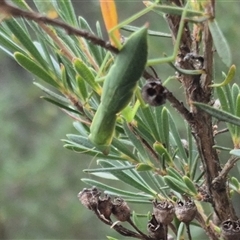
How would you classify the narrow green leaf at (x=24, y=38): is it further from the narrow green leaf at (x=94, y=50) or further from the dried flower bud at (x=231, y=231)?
the dried flower bud at (x=231, y=231)

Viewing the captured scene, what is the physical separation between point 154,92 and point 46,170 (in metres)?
1.10

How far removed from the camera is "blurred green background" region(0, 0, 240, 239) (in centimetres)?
126

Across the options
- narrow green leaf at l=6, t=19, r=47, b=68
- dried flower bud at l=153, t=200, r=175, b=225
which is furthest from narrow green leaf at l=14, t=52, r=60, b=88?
dried flower bud at l=153, t=200, r=175, b=225

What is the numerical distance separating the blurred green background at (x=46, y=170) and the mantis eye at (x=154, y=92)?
931mm

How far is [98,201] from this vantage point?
0.30 meters

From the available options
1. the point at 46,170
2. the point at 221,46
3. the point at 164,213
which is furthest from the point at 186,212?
the point at 46,170

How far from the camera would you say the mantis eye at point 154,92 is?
0.23 metres

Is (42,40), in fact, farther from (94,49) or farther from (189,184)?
(189,184)

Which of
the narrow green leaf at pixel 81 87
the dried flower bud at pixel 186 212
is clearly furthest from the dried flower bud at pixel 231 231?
the narrow green leaf at pixel 81 87

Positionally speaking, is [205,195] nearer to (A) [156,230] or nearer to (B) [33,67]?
(A) [156,230]

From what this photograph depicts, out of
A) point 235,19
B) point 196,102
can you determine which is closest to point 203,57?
point 196,102

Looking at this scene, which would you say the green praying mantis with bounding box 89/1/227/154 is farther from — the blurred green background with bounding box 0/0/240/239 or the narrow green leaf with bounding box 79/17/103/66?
the blurred green background with bounding box 0/0/240/239

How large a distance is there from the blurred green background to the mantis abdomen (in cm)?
90

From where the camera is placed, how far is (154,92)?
0.75 ft
